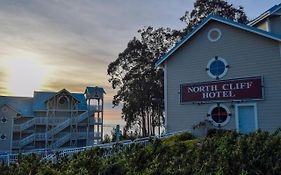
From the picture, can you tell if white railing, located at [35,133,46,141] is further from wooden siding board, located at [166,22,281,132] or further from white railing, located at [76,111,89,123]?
wooden siding board, located at [166,22,281,132]

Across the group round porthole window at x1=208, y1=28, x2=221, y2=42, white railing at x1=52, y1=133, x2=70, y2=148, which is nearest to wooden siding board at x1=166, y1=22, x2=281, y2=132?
round porthole window at x1=208, y1=28, x2=221, y2=42

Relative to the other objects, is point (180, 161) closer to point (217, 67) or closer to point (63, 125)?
point (217, 67)

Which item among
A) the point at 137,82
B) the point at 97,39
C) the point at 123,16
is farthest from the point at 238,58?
the point at 137,82

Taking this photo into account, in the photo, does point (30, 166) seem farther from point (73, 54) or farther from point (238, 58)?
point (73, 54)

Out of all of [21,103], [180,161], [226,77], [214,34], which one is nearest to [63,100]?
[21,103]

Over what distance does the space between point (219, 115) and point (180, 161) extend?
44.0 feet

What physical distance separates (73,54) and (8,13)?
6.47 m

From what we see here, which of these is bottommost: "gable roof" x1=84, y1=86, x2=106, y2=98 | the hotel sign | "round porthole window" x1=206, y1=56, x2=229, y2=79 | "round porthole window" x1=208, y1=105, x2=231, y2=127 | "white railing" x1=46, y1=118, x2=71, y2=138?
"white railing" x1=46, y1=118, x2=71, y2=138

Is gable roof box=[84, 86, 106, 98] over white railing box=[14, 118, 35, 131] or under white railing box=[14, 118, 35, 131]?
over

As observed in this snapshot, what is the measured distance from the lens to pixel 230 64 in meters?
16.8

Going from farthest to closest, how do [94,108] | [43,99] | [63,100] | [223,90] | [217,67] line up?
[94,108] < [63,100] < [43,99] < [217,67] < [223,90]

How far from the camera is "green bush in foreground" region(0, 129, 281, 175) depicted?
162 inches

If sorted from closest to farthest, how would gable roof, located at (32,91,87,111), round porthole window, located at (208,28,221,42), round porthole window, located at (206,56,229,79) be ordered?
1. round porthole window, located at (206,56,229,79)
2. round porthole window, located at (208,28,221,42)
3. gable roof, located at (32,91,87,111)

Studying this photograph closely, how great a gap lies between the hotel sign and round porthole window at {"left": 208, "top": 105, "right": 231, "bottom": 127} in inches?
20.9
